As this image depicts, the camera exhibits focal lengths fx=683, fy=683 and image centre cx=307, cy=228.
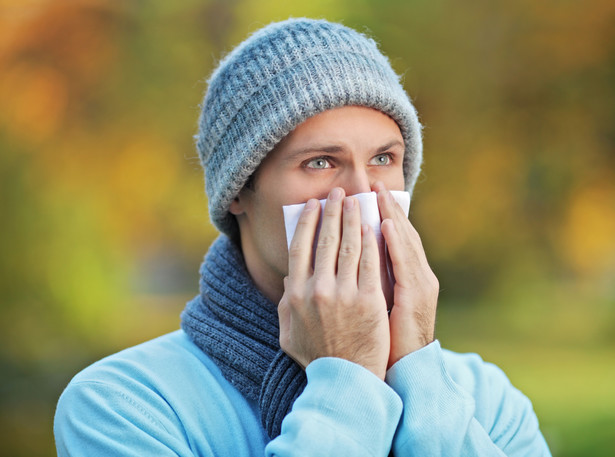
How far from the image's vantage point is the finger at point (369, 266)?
1931 mm

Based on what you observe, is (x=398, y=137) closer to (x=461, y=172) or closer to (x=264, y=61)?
(x=264, y=61)

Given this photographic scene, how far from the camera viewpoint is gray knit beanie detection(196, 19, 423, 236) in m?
2.15

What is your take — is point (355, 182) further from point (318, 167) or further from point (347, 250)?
point (347, 250)

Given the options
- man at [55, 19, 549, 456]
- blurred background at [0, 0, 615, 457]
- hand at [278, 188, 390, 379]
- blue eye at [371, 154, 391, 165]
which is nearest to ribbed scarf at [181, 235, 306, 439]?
man at [55, 19, 549, 456]

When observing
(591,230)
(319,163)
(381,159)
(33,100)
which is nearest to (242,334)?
(319,163)

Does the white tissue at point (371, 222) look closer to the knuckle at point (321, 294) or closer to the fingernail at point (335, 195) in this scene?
the fingernail at point (335, 195)

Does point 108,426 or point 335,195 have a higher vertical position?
point 335,195

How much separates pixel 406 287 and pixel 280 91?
734mm

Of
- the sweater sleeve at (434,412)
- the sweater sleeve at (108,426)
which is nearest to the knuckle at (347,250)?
the sweater sleeve at (434,412)

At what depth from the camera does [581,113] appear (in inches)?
297

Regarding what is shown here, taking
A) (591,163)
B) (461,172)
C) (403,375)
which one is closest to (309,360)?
(403,375)

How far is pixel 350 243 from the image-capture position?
1967 millimetres

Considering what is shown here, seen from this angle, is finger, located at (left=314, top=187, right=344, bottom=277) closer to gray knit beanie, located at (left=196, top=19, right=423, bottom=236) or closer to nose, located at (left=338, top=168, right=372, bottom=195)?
nose, located at (left=338, top=168, right=372, bottom=195)

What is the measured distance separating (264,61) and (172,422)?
117cm
